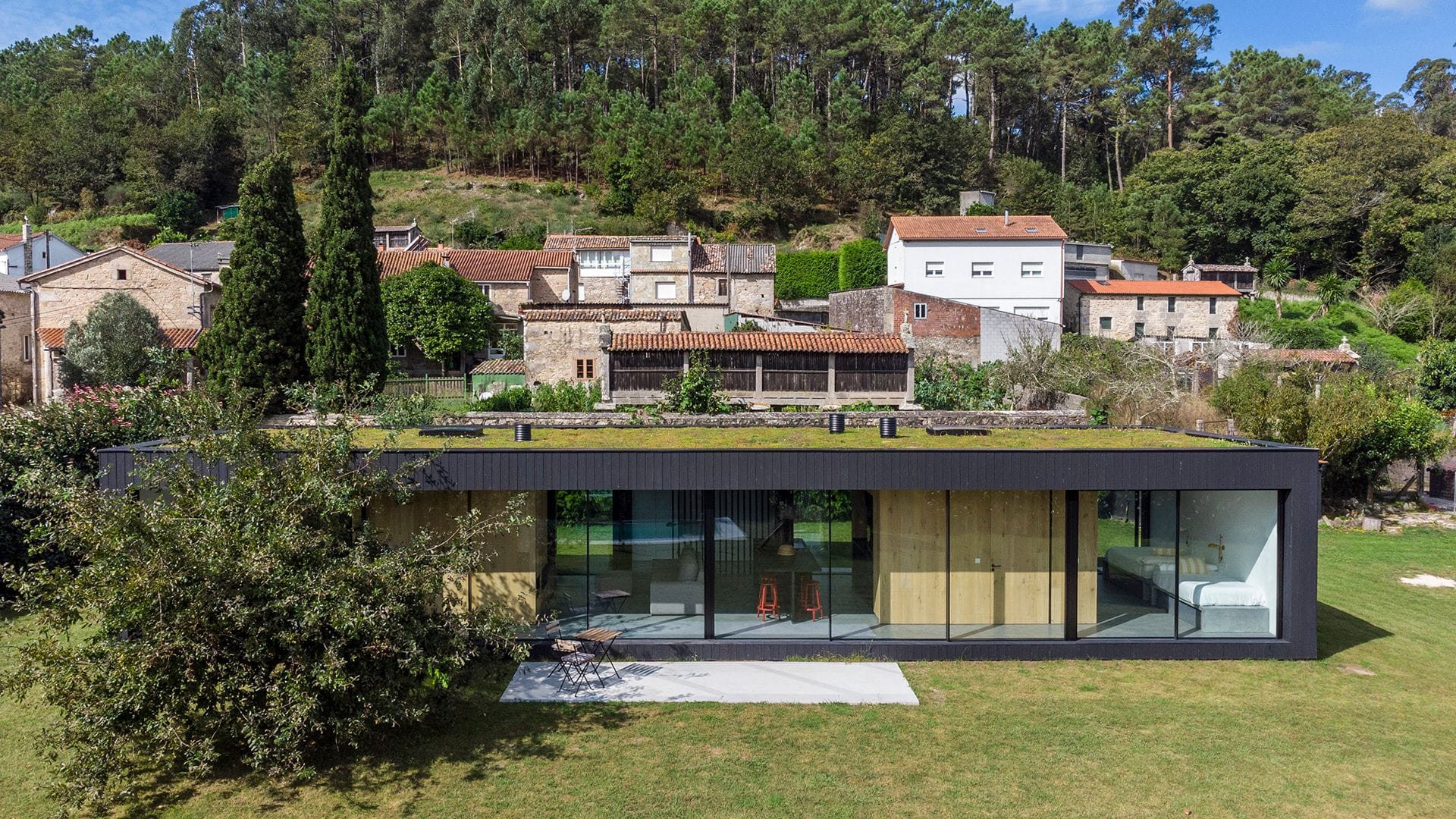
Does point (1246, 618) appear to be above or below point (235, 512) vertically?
below

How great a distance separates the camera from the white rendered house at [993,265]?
142ft

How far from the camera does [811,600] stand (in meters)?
12.1

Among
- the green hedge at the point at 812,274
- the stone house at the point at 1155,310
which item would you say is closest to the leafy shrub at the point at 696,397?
the green hedge at the point at 812,274

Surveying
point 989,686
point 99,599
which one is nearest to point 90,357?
point 99,599

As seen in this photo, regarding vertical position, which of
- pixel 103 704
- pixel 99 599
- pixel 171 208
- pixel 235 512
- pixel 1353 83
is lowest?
pixel 103 704

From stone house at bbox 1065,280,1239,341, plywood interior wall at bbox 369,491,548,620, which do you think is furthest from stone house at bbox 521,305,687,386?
stone house at bbox 1065,280,1239,341

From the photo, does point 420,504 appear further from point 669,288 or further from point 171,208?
point 171,208

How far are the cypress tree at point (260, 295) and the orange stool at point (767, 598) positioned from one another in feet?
53.8

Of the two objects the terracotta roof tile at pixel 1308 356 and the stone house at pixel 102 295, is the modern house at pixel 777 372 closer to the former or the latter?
the terracotta roof tile at pixel 1308 356

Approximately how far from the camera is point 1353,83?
265ft

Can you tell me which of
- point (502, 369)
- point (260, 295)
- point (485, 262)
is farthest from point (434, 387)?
point (485, 262)

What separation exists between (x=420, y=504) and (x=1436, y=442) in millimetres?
26963

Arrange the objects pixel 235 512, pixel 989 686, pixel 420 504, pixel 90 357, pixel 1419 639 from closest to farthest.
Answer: pixel 235 512 → pixel 989 686 → pixel 420 504 → pixel 1419 639 → pixel 90 357

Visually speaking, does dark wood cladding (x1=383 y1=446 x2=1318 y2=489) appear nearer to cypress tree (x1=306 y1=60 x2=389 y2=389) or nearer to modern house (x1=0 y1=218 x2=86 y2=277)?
cypress tree (x1=306 y1=60 x2=389 y2=389)
